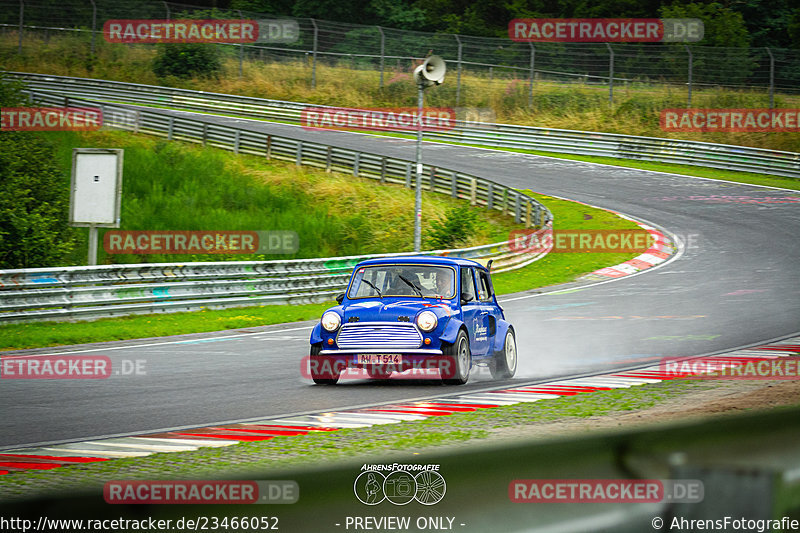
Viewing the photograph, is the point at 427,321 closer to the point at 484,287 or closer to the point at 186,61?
the point at 484,287

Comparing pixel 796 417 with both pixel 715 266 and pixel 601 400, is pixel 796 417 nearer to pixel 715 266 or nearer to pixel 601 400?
pixel 601 400

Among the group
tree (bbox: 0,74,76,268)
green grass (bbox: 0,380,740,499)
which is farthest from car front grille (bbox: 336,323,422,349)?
tree (bbox: 0,74,76,268)

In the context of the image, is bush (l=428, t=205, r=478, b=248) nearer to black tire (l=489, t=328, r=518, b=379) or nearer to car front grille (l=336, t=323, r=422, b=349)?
black tire (l=489, t=328, r=518, b=379)

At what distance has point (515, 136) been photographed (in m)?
47.3

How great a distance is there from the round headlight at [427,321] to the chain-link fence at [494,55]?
31.3m

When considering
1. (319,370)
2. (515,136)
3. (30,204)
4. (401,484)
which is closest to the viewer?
(401,484)

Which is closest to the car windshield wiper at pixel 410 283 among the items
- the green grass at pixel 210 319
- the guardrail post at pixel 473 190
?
the green grass at pixel 210 319

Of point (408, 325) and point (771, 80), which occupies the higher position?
point (771, 80)

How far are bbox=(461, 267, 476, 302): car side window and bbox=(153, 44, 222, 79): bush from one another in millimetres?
47942

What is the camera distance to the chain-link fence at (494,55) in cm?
4275

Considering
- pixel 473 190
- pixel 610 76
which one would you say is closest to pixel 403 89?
pixel 610 76

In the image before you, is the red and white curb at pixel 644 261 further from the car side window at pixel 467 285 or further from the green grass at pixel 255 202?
the car side window at pixel 467 285

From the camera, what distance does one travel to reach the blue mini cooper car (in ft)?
34.6

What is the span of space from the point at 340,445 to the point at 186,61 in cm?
5264
